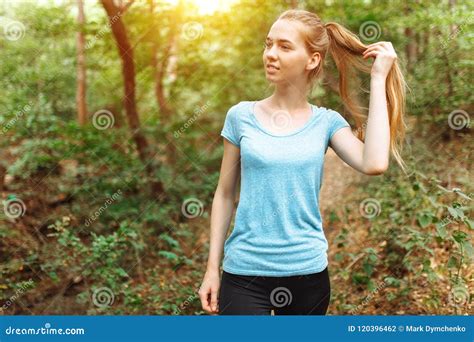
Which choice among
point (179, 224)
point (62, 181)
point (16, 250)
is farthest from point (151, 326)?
point (62, 181)

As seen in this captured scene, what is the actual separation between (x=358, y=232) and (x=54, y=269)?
2.55 meters

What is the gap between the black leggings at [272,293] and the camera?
1757mm

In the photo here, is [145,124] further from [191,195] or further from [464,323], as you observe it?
[464,323]

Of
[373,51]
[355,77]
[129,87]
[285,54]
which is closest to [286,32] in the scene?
[285,54]

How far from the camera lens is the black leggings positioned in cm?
176

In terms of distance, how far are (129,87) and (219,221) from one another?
14.8 ft

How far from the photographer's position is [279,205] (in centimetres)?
174

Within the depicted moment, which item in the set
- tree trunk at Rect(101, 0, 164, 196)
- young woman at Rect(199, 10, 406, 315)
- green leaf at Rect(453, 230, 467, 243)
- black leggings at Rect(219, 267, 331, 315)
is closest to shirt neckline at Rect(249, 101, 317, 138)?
young woman at Rect(199, 10, 406, 315)

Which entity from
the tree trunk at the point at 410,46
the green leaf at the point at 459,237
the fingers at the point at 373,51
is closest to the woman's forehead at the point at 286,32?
the fingers at the point at 373,51

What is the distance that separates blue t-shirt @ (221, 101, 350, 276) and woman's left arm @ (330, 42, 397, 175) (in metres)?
0.09

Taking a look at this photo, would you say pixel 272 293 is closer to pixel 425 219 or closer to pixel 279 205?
pixel 279 205

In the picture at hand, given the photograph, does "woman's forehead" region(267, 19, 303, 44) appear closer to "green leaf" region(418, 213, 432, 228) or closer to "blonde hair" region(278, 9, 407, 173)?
"blonde hair" region(278, 9, 407, 173)

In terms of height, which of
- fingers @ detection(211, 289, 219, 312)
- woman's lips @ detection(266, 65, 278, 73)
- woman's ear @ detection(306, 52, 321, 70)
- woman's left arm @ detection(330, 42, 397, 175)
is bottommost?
fingers @ detection(211, 289, 219, 312)

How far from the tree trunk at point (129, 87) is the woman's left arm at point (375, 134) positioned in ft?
13.9
